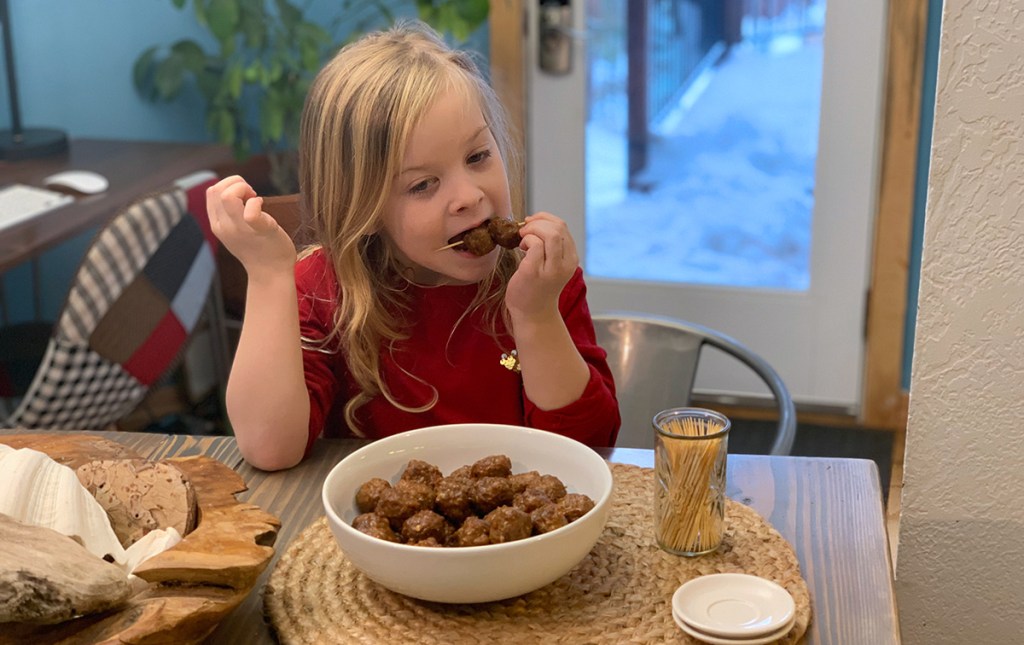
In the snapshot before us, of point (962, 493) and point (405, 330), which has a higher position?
point (405, 330)

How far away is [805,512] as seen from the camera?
1113 mm

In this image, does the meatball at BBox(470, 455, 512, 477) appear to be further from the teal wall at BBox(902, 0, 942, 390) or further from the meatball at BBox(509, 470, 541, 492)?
the teal wall at BBox(902, 0, 942, 390)

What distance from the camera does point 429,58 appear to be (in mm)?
1384

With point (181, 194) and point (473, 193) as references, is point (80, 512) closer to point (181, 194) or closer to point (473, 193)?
point (473, 193)

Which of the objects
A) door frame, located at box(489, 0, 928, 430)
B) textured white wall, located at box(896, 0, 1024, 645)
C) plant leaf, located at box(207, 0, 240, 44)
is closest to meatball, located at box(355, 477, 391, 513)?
textured white wall, located at box(896, 0, 1024, 645)

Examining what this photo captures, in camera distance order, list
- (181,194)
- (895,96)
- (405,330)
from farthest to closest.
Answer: (895,96), (181,194), (405,330)

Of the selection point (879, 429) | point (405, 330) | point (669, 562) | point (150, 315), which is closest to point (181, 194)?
point (150, 315)

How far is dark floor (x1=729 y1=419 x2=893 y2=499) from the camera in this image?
296 centimetres

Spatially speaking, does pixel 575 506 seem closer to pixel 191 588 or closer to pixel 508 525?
pixel 508 525

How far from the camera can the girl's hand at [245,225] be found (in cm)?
122

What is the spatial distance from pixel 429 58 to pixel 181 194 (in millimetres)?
1037

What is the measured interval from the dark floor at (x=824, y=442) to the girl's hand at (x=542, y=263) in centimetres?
173

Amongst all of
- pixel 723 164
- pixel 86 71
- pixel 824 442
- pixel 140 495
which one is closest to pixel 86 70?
pixel 86 71

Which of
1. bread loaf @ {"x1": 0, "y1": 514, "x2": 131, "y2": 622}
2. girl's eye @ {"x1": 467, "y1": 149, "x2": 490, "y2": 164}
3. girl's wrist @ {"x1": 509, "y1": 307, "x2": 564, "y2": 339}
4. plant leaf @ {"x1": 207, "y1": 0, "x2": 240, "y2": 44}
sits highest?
plant leaf @ {"x1": 207, "y1": 0, "x2": 240, "y2": 44}
